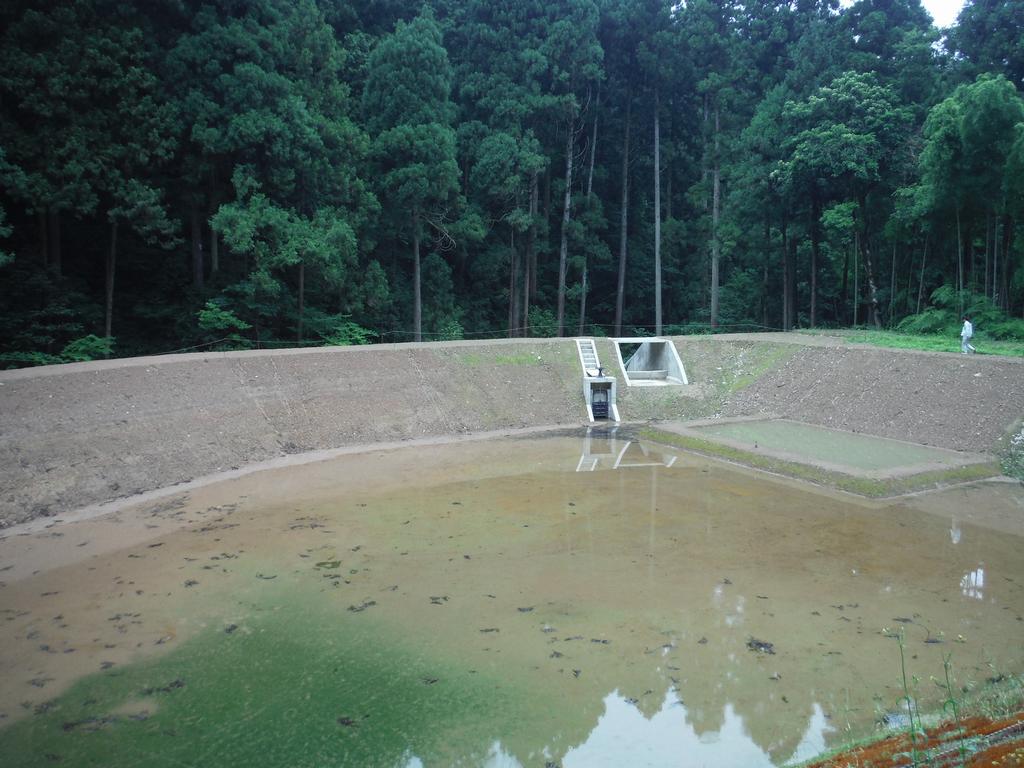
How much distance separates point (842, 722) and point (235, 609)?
6.24m

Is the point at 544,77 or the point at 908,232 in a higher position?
the point at 544,77

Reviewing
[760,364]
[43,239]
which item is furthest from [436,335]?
[43,239]

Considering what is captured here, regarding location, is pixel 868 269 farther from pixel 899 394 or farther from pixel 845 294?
pixel 899 394

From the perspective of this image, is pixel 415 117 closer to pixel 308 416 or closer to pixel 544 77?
pixel 544 77

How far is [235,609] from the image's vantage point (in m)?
8.15

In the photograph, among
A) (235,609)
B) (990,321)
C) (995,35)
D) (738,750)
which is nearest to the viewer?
(738,750)

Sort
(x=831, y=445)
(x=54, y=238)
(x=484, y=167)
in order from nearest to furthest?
(x=831, y=445)
(x=54, y=238)
(x=484, y=167)

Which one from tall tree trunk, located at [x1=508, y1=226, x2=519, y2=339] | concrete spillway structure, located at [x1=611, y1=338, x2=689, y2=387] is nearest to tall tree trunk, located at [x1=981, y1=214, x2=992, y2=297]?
concrete spillway structure, located at [x1=611, y1=338, x2=689, y2=387]

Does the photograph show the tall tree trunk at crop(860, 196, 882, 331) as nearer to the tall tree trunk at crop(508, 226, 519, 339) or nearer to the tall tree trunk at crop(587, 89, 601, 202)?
the tall tree trunk at crop(587, 89, 601, 202)

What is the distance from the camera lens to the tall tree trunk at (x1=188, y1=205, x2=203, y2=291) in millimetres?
21016

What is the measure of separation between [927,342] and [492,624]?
17.0 metres

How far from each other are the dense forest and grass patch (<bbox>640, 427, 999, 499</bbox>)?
1057cm

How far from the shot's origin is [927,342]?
19719 millimetres

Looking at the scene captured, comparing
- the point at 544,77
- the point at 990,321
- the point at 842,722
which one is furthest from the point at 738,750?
the point at 544,77
